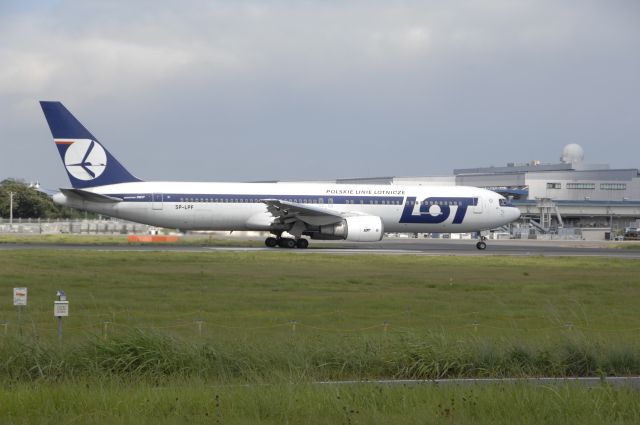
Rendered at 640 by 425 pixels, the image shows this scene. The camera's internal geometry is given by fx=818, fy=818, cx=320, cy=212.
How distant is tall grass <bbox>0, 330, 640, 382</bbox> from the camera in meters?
11.6

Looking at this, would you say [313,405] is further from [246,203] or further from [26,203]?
[26,203]

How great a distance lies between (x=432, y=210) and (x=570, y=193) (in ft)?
215

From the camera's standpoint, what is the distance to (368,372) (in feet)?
41.1

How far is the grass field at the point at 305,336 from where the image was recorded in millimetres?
9547

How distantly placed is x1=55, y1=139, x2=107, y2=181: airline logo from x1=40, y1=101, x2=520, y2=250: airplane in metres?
0.05

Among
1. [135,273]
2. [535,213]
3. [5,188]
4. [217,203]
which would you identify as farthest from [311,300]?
[5,188]

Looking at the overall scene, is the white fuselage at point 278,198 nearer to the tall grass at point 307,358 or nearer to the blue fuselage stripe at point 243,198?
the blue fuselage stripe at point 243,198

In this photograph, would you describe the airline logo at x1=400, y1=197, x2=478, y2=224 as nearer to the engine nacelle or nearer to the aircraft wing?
the engine nacelle

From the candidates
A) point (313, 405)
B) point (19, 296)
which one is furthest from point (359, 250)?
point (313, 405)

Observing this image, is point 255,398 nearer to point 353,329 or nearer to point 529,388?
point 529,388

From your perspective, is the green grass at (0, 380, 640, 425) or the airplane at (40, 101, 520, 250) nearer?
the green grass at (0, 380, 640, 425)

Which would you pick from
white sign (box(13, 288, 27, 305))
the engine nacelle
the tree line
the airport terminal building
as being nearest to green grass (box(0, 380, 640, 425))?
white sign (box(13, 288, 27, 305))

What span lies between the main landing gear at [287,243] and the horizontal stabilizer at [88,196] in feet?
29.1

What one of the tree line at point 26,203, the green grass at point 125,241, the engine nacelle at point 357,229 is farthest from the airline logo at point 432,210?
the tree line at point 26,203
